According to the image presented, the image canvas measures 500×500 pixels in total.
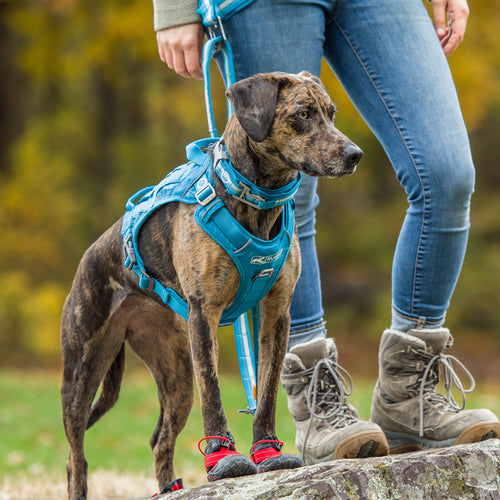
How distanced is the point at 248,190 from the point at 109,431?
19.9ft

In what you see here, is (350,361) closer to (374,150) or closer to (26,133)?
(374,150)

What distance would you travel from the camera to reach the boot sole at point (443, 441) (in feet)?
9.37

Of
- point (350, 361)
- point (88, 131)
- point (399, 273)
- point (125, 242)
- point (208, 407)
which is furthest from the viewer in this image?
point (88, 131)

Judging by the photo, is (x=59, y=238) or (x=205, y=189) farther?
(x=59, y=238)

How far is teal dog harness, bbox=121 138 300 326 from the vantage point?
8.29 ft

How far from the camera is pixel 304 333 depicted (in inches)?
124

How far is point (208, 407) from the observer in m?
2.55

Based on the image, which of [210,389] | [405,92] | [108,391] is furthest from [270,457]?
[405,92]

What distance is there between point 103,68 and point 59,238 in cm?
372

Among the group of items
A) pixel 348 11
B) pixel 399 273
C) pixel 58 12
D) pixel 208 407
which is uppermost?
pixel 58 12

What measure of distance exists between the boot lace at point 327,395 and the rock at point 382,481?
0.58 metres

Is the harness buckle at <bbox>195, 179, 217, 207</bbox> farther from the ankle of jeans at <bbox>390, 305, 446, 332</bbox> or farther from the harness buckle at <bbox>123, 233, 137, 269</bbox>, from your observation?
the ankle of jeans at <bbox>390, 305, 446, 332</bbox>

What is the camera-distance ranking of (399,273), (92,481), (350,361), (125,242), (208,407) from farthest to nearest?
(350,361)
(92,481)
(399,273)
(125,242)
(208,407)

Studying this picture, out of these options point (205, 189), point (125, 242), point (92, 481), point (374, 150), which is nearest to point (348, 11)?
point (205, 189)
